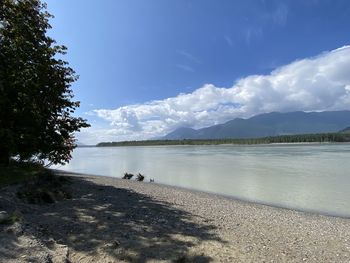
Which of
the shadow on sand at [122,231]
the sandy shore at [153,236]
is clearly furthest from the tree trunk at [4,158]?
the shadow on sand at [122,231]

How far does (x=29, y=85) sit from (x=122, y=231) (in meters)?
10.4

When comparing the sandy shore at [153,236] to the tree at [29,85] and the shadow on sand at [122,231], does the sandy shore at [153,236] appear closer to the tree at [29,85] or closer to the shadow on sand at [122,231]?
the shadow on sand at [122,231]

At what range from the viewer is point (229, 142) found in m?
181

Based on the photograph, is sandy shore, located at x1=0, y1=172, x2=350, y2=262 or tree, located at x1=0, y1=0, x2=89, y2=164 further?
tree, located at x1=0, y1=0, x2=89, y2=164

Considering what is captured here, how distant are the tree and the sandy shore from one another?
4.88 meters

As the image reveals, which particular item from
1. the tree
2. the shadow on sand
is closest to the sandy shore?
the shadow on sand

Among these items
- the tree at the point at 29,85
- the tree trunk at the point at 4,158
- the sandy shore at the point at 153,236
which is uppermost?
the tree at the point at 29,85

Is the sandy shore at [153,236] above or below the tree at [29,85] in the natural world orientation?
below

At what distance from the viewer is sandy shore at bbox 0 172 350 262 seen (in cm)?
667

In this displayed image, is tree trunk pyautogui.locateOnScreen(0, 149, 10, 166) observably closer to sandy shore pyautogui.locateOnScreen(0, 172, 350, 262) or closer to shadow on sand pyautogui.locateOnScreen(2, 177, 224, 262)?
sandy shore pyautogui.locateOnScreen(0, 172, 350, 262)

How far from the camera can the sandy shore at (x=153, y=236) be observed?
21.9 ft

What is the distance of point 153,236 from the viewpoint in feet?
27.0

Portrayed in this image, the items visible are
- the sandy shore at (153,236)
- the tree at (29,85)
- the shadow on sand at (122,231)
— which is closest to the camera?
the sandy shore at (153,236)

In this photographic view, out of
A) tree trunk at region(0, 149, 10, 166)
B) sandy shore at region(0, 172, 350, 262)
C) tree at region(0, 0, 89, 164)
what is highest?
tree at region(0, 0, 89, 164)
